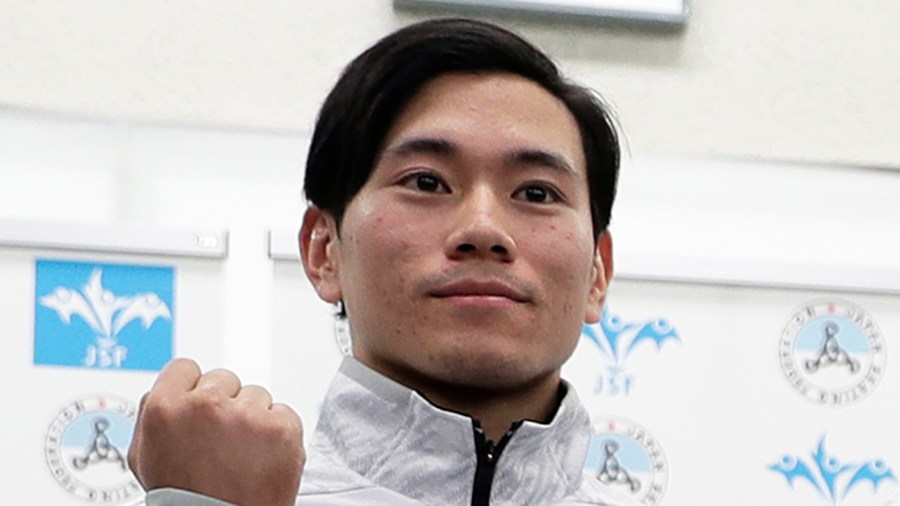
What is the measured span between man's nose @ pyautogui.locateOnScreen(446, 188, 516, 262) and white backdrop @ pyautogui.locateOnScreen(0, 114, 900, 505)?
1.87ft

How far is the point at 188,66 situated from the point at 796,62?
0.73 m

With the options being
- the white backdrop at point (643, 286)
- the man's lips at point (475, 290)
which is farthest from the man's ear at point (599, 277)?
the white backdrop at point (643, 286)

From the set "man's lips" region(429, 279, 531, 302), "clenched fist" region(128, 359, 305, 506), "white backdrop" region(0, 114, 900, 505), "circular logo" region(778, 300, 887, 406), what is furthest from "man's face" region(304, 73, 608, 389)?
"circular logo" region(778, 300, 887, 406)

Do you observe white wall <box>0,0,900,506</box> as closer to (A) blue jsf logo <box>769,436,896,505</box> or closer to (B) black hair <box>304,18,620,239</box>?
(A) blue jsf logo <box>769,436,896,505</box>

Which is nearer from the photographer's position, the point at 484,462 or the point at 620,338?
the point at 484,462

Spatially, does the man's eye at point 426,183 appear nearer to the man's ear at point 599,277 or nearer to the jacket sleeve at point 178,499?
the man's ear at point 599,277

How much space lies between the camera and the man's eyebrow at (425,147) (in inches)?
42.3

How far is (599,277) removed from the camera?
121 centimetres

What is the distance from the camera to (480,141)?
1.08m

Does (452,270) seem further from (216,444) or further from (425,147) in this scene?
(216,444)

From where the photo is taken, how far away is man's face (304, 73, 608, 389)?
1.03 meters

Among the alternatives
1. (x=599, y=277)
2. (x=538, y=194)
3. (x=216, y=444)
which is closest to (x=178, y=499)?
(x=216, y=444)

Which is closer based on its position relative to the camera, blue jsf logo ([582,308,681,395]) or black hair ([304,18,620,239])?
black hair ([304,18,620,239])

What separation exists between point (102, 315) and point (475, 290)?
2.18 feet
